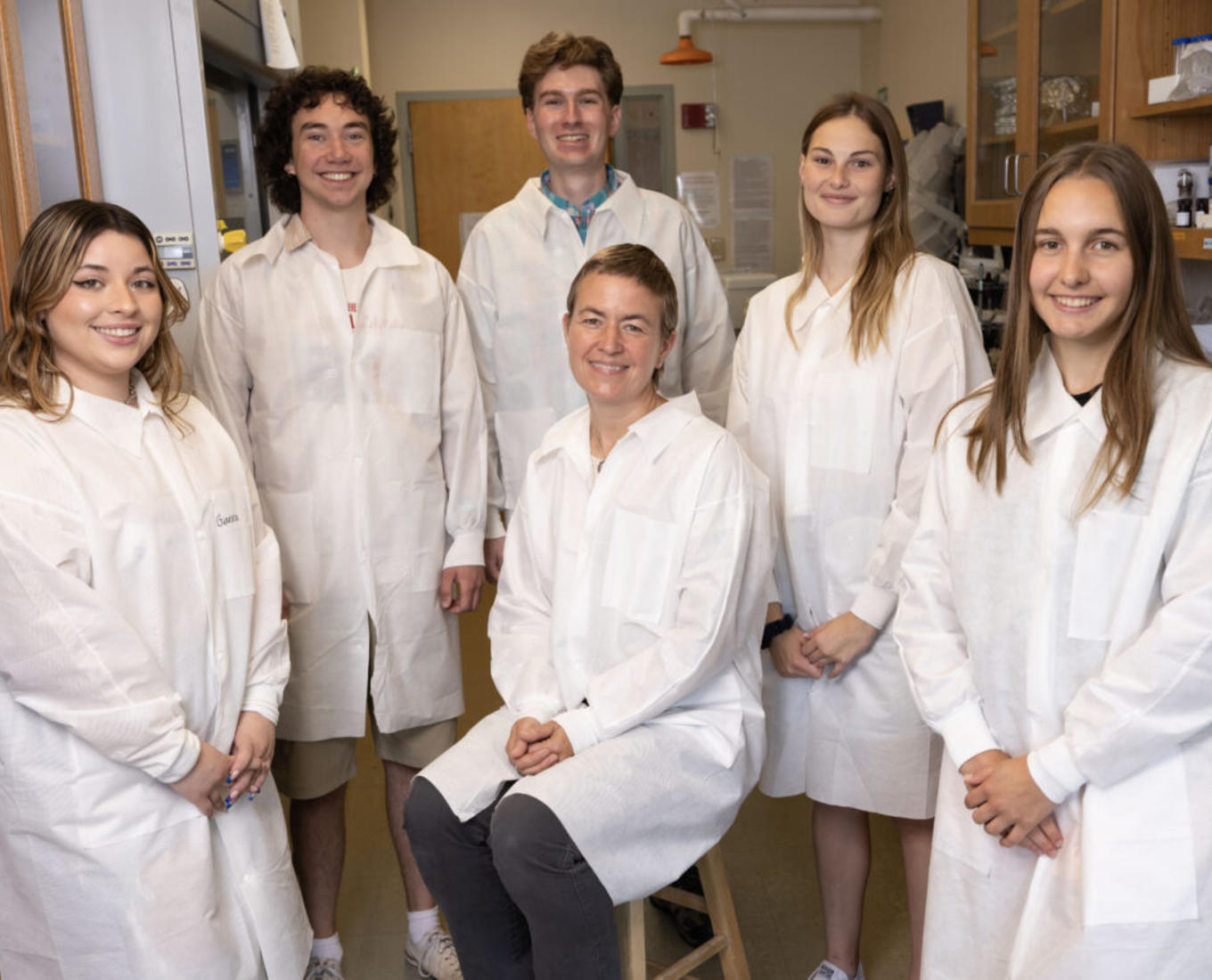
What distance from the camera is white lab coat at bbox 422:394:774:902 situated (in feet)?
5.10

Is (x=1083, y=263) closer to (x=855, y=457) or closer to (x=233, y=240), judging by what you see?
(x=855, y=457)

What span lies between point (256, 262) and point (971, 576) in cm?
128

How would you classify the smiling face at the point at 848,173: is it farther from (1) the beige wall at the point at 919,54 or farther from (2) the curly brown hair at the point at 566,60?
(1) the beige wall at the point at 919,54

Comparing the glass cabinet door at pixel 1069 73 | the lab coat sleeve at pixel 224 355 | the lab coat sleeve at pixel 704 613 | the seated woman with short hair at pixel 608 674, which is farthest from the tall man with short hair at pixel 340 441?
the glass cabinet door at pixel 1069 73

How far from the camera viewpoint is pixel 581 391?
2248 millimetres

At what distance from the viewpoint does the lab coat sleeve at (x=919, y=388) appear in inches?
70.0

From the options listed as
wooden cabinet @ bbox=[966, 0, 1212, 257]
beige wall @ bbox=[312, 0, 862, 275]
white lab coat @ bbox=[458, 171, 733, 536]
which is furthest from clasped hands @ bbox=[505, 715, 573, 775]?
beige wall @ bbox=[312, 0, 862, 275]

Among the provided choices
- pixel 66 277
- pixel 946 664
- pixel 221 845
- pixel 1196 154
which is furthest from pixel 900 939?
pixel 66 277

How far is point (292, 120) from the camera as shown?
79.6 inches

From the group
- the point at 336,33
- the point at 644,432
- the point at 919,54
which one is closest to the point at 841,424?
the point at 644,432

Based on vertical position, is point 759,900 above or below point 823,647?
below

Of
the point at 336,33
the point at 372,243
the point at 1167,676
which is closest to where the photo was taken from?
the point at 1167,676

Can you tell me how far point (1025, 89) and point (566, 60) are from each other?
4.81ft

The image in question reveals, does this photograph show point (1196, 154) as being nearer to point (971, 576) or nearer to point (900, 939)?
point (971, 576)
